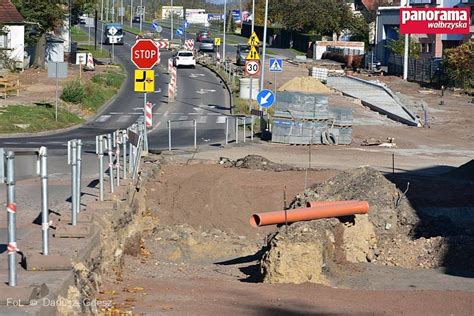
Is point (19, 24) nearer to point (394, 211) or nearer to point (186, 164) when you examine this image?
point (186, 164)

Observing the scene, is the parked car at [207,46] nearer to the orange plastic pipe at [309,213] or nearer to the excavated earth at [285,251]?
the excavated earth at [285,251]

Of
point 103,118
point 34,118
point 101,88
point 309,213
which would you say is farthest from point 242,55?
point 309,213

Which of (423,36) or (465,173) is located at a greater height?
(423,36)

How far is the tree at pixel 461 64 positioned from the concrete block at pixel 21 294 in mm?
55791

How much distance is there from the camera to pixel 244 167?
1078 inches

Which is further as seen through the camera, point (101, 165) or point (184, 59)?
point (184, 59)

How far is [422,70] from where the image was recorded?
71.3 metres

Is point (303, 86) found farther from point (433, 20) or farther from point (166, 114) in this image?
point (433, 20)

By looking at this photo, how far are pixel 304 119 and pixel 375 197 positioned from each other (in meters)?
16.1

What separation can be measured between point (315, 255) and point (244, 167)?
475 inches

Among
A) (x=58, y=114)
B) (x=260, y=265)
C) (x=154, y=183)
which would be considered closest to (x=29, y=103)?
(x=58, y=114)

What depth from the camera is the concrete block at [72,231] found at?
12820mm

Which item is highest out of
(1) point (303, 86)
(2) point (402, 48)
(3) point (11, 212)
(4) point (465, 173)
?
(2) point (402, 48)

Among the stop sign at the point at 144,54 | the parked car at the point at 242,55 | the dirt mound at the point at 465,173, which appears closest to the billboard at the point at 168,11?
the parked car at the point at 242,55
